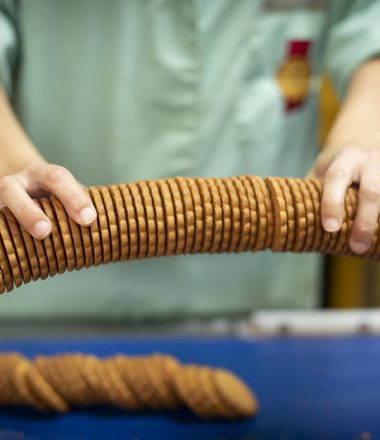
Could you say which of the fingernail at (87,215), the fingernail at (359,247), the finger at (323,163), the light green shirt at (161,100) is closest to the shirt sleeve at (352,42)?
the light green shirt at (161,100)

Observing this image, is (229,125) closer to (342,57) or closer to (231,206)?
(342,57)

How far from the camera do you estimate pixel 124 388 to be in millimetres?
733

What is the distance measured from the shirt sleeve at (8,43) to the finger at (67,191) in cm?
33

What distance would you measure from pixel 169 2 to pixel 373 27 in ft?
0.76

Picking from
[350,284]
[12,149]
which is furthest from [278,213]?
[350,284]

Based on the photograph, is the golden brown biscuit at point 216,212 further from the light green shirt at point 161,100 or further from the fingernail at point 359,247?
the light green shirt at point 161,100

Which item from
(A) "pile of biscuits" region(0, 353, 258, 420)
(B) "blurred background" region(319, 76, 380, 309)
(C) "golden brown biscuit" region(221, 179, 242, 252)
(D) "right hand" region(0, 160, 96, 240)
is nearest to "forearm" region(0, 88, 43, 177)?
(D) "right hand" region(0, 160, 96, 240)

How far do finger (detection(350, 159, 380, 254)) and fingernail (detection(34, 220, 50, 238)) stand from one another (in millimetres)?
210

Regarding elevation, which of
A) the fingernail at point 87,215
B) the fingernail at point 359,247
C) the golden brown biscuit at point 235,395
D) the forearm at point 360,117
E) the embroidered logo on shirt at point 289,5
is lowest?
the golden brown biscuit at point 235,395

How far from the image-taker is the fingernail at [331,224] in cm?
49

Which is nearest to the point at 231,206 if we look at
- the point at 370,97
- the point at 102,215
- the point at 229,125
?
the point at 102,215

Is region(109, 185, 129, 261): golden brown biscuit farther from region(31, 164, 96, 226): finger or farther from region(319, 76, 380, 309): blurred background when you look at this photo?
region(319, 76, 380, 309): blurred background

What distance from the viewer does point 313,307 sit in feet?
3.45

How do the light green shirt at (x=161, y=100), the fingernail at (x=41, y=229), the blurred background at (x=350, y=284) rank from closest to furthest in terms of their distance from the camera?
the fingernail at (x=41, y=229) < the light green shirt at (x=161, y=100) < the blurred background at (x=350, y=284)
